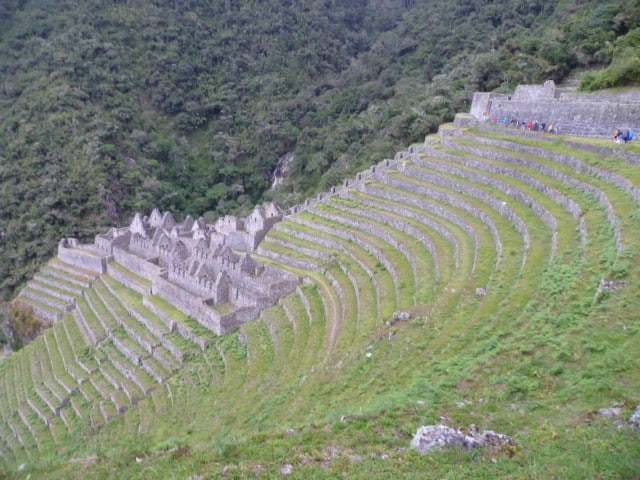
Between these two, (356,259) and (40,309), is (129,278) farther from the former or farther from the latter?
(356,259)

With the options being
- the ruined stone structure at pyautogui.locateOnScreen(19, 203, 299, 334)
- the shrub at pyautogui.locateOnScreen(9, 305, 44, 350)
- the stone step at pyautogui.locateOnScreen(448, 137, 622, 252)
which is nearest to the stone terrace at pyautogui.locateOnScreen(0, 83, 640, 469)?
the stone step at pyautogui.locateOnScreen(448, 137, 622, 252)

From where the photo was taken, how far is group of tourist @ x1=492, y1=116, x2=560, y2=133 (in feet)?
70.8

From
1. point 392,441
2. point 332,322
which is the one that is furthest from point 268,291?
point 392,441

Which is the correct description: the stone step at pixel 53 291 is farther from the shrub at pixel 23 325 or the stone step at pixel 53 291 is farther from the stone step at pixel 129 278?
the stone step at pixel 129 278

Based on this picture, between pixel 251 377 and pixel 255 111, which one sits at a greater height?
pixel 255 111

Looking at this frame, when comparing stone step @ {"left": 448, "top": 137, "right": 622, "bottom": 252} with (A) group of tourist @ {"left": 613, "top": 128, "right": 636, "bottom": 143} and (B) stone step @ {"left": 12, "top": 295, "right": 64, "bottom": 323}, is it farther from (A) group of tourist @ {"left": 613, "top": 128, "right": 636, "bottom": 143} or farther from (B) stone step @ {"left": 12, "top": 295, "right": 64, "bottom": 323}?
(B) stone step @ {"left": 12, "top": 295, "right": 64, "bottom": 323}

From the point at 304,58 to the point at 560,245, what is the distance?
64.8m

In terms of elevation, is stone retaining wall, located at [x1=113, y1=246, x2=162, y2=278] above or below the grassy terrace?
below

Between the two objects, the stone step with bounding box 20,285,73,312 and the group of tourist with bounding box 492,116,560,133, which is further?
the stone step with bounding box 20,285,73,312

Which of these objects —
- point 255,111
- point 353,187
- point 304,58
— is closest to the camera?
point 353,187

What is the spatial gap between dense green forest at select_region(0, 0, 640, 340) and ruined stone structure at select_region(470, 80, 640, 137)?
2117mm

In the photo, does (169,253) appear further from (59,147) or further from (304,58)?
(304,58)

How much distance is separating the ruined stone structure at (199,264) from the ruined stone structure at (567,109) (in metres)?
13.0

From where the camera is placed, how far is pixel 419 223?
61.6 feet
